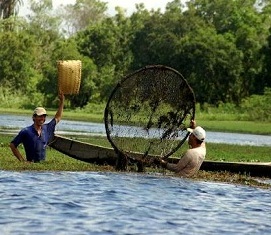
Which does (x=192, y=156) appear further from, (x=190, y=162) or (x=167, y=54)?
(x=167, y=54)

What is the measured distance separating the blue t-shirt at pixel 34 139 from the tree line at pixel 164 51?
47866 millimetres

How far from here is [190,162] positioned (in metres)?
15.1

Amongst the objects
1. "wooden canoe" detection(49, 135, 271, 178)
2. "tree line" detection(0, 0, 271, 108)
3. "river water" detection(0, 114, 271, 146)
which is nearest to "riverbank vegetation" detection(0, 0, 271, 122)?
"tree line" detection(0, 0, 271, 108)

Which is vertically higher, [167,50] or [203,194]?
[167,50]

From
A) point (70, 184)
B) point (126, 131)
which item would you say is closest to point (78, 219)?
point (70, 184)

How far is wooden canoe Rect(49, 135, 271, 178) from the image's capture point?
16.8 m

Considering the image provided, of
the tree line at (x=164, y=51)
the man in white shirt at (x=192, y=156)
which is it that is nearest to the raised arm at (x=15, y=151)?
the man in white shirt at (x=192, y=156)

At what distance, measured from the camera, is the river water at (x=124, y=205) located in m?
10.2

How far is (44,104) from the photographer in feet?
233

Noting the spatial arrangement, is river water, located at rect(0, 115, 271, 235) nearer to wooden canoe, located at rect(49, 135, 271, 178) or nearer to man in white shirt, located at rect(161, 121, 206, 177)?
man in white shirt, located at rect(161, 121, 206, 177)

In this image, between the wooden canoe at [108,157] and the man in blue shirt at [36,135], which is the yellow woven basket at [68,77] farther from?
the wooden canoe at [108,157]

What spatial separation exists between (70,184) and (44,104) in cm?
5777

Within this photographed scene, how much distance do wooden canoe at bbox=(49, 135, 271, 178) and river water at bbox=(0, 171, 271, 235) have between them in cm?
181

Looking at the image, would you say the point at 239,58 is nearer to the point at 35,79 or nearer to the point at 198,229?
the point at 35,79
